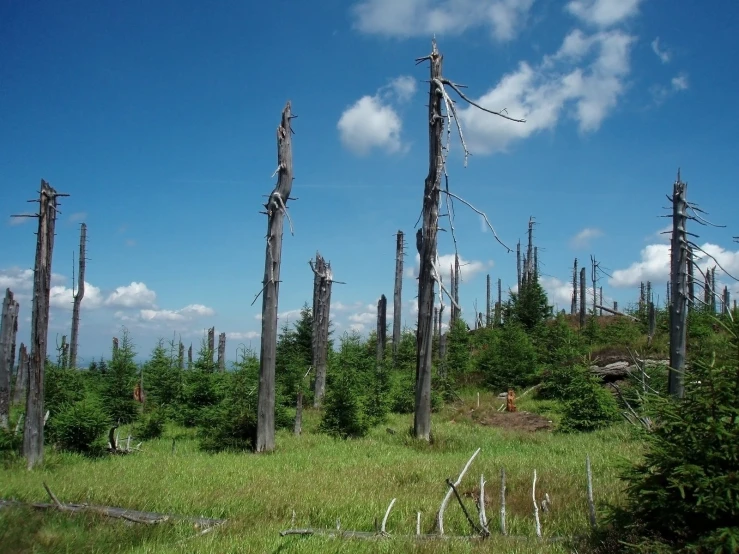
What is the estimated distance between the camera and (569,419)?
1686 centimetres

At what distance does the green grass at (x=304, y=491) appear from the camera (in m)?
6.39

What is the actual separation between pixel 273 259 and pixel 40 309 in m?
5.30

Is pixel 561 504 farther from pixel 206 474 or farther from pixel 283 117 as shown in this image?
pixel 283 117

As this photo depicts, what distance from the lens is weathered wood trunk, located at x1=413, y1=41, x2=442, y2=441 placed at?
15.2m

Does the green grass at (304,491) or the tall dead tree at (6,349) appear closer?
the green grass at (304,491)

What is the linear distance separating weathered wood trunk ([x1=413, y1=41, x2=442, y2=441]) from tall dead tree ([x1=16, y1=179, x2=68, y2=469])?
868 centimetres

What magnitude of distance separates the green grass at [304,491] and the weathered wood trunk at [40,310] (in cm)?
94

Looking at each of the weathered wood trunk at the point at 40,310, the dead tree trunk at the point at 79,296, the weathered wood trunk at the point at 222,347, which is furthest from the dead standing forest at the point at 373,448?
the weathered wood trunk at the point at 222,347

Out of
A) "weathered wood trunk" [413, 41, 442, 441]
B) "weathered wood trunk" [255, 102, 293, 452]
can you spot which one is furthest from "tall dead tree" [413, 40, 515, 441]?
"weathered wood trunk" [255, 102, 293, 452]

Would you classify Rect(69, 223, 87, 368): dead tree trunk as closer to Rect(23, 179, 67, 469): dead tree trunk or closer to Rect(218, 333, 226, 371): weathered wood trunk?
Rect(218, 333, 226, 371): weathered wood trunk

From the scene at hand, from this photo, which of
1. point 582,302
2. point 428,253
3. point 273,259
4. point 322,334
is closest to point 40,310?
point 273,259

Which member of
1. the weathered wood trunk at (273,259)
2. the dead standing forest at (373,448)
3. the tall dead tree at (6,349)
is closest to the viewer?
the dead standing forest at (373,448)

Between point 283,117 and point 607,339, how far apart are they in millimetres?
28951

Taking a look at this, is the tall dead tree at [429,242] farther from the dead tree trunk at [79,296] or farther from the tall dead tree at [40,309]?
the dead tree trunk at [79,296]
